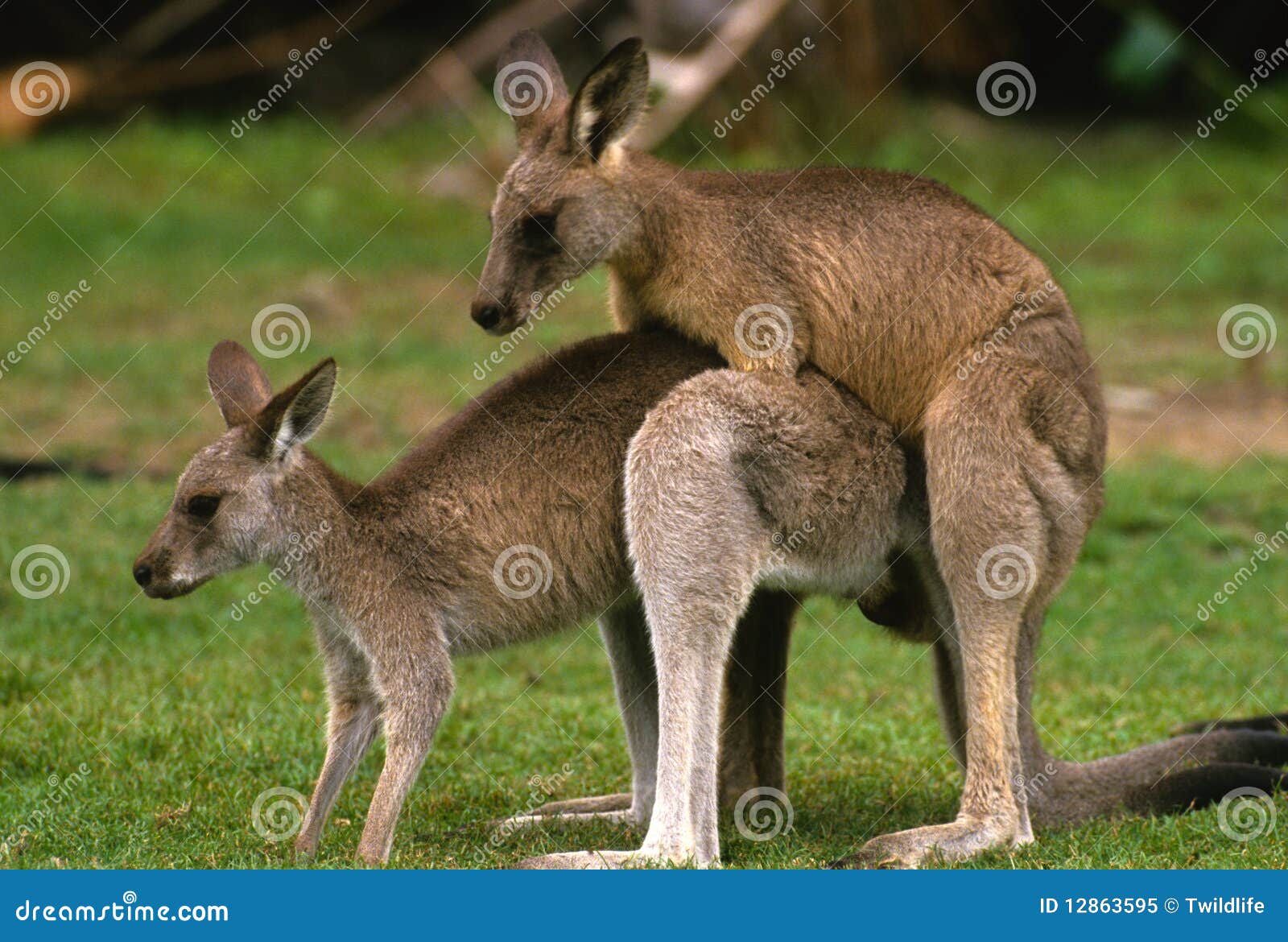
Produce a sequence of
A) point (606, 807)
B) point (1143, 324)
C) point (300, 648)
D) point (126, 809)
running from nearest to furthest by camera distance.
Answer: point (126, 809) < point (606, 807) < point (300, 648) < point (1143, 324)

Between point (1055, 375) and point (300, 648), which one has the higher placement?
Answer: point (1055, 375)

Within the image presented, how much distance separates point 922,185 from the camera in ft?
18.3

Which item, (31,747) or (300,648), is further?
(300,648)

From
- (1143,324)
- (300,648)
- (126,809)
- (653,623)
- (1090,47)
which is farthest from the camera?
(1090,47)

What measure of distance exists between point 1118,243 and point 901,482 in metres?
10.8

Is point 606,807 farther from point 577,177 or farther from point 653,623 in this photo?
point 577,177

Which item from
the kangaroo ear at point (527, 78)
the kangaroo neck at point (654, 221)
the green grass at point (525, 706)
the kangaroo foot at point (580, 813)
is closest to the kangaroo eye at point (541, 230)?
the kangaroo neck at point (654, 221)

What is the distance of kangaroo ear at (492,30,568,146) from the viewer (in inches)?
231

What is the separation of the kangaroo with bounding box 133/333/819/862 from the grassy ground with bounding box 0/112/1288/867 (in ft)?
1.33

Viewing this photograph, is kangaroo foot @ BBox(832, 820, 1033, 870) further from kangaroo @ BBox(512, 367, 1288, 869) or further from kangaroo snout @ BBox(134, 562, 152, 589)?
kangaroo snout @ BBox(134, 562, 152, 589)

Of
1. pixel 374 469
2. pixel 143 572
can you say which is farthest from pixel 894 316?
pixel 374 469

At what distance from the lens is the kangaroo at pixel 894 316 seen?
507 centimetres

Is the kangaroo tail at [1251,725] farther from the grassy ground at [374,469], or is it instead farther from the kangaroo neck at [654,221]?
the kangaroo neck at [654,221]

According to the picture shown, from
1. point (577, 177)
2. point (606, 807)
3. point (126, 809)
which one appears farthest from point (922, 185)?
point (126, 809)
